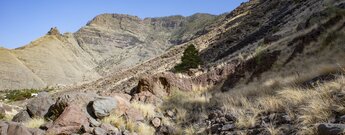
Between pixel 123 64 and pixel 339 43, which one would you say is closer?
pixel 339 43

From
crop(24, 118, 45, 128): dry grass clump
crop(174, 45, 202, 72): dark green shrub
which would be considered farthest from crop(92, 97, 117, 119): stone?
crop(174, 45, 202, 72): dark green shrub

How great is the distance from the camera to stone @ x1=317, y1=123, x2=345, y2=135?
4.33 m

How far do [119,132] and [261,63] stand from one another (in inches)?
412

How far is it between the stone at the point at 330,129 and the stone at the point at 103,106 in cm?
580

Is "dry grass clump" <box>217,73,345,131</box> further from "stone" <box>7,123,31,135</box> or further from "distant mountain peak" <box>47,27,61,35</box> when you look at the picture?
"distant mountain peak" <box>47,27,61,35</box>

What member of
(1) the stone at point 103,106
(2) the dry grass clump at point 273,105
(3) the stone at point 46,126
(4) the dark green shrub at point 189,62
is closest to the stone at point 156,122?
(1) the stone at point 103,106

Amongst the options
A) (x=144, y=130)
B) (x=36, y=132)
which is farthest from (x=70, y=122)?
(x=144, y=130)

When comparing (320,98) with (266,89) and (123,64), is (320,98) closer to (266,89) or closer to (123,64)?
(266,89)

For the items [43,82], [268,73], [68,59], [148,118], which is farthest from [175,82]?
[68,59]

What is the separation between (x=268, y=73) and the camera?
15539mm

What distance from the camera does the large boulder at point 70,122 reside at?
7.95 m

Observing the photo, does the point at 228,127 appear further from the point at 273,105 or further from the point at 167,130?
the point at 167,130

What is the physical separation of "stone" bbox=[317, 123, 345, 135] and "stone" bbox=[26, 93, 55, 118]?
7.93 metres

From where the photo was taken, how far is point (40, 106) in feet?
34.7
